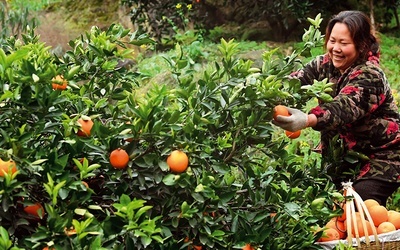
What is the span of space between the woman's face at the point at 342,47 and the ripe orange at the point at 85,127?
1722 millimetres

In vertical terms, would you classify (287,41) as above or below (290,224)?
below

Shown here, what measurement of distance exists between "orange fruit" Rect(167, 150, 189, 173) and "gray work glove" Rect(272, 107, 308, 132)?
590 mm

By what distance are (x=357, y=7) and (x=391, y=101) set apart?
490cm

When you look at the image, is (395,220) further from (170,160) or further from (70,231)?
(70,231)

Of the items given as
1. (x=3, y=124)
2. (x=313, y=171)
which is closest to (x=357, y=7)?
(x=313, y=171)

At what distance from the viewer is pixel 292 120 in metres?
3.09

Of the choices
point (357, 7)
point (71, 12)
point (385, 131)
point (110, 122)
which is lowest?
point (71, 12)

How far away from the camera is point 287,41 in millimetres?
8805

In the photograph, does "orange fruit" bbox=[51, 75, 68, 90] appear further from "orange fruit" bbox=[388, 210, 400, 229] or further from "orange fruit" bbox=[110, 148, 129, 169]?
"orange fruit" bbox=[388, 210, 400, 229]

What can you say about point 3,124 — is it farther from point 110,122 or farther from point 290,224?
point 290,224

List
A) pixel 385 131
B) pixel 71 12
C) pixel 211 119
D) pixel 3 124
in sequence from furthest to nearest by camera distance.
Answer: pixel 71 12 < pixel 385 131 < pixel 211 119 < pixel 3 124

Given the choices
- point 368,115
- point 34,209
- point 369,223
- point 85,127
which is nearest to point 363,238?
point 369,223

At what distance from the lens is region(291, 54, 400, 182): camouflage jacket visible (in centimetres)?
369

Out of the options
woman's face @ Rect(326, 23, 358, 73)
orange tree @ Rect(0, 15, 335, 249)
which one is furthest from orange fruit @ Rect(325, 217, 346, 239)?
woman's face @ Rect(326, 23, 358, 73)
